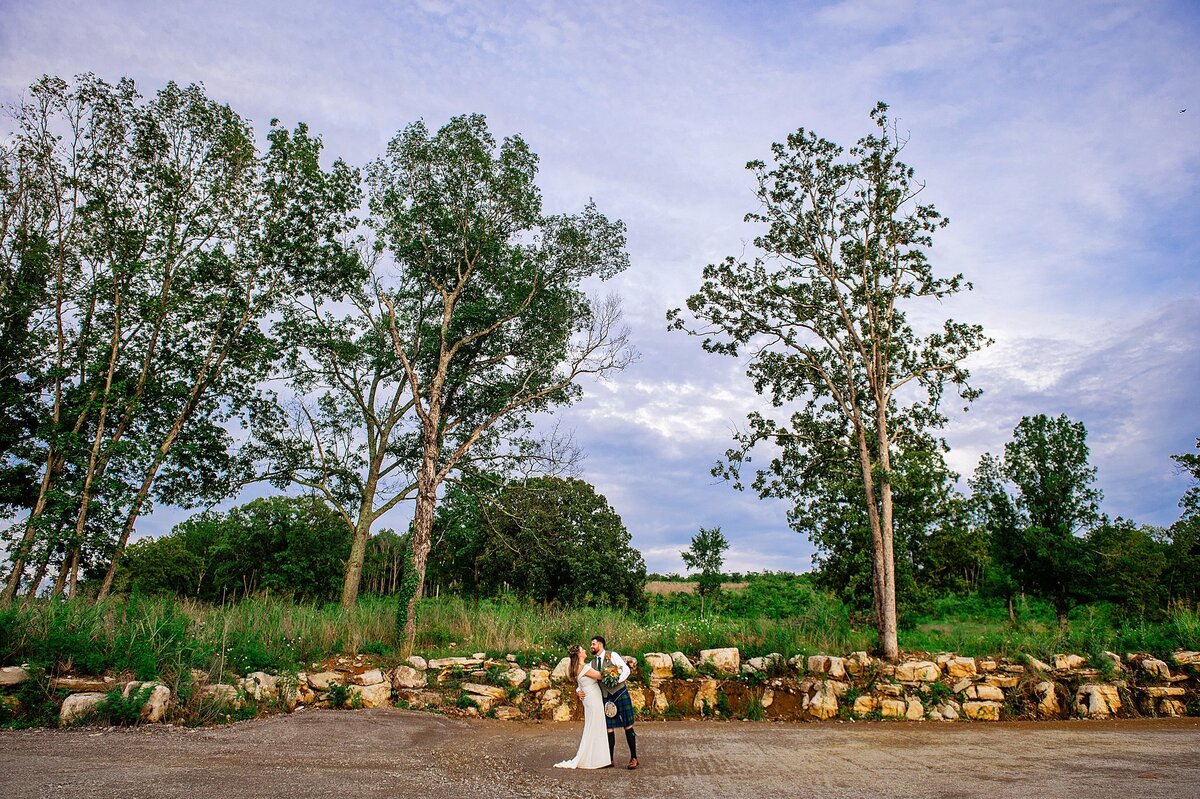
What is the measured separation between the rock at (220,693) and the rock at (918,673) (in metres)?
12.3

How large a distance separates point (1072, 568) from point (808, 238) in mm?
19700

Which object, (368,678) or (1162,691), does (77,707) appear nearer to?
(368,678)

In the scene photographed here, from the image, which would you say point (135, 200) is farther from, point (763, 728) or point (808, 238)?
point (763, 728)

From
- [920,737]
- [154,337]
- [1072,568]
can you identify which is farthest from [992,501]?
[154,337]

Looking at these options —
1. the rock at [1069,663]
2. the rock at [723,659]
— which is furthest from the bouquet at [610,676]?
the rock at [1069,663]

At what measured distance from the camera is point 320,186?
72.4ft

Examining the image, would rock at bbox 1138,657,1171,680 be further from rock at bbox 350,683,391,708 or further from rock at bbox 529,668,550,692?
rock at bbox 350,683,391,708

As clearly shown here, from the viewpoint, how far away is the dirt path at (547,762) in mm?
6852

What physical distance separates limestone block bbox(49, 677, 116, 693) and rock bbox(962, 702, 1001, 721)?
48.8ft

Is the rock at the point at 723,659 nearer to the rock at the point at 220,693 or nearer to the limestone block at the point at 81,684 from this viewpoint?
the rock at the point at 220,693

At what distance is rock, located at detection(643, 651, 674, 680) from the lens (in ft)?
Result: 44.4

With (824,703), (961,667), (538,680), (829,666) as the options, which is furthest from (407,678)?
(961,667)

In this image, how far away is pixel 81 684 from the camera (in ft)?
31.8

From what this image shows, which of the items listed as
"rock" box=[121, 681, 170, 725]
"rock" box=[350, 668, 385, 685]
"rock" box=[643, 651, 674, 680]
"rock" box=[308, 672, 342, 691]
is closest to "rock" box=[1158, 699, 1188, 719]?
"rock" box=[643, 651, 674, 680]
